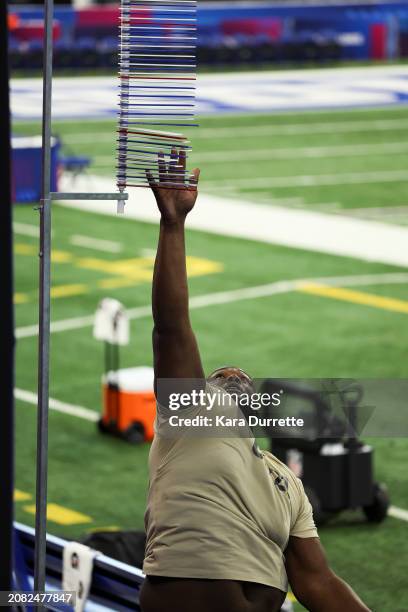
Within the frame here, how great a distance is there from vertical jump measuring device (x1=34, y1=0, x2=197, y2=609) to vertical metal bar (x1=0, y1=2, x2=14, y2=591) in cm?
10

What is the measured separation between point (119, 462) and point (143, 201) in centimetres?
1354

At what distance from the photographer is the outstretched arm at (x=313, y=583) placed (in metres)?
4.52

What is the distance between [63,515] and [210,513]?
267 inches

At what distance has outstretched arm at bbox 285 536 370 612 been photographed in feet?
14.8

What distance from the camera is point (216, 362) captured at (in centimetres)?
1527

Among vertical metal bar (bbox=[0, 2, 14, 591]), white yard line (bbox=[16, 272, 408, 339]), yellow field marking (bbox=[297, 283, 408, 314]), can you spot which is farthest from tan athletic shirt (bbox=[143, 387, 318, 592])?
yellow field marking (bbox=[297, 283, 408, 314])

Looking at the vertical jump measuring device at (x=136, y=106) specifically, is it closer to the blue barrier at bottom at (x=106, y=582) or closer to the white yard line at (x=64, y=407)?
the blue barrier at bottom at (x=106, y=582)

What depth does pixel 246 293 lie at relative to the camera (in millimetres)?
18547

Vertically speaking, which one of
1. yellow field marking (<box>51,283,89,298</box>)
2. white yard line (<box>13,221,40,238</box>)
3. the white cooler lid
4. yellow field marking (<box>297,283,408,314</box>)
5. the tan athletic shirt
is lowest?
white yard line (<box>13,221,40,238</box>)

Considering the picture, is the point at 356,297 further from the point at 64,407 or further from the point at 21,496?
the point at 21,496

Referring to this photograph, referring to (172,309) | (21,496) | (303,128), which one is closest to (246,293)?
(21,496)

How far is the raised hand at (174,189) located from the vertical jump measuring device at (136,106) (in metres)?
0.05

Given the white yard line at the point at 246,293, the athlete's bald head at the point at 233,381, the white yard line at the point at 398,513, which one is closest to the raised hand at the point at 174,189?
the athlete's bald head at the point at 233,381

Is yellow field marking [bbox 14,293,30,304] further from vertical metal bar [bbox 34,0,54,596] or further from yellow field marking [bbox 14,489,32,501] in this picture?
vertical metal bar [bbox 34,0,54,596]
